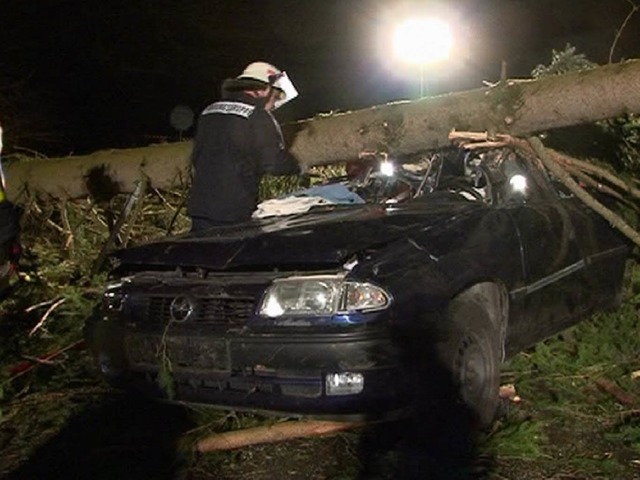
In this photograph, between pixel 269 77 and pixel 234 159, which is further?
pixel 269 77

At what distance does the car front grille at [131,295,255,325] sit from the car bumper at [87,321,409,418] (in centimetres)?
9

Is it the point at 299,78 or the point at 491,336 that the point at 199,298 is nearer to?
the point at 491,336

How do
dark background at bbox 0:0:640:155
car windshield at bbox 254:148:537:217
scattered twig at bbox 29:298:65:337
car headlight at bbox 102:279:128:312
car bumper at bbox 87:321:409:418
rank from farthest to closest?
dark background at bbox 0:0:640:155 → scattered twig at bbox 29:298:65:337 → car windshield at bbox 254:148:537:217 → car headlight at bbox 102:279:128:312 → car bumper at bbox 87:321:409:418

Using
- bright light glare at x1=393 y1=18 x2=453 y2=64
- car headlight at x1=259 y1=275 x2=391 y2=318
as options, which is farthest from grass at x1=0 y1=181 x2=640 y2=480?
bright light glare at x1=393 y1=18 x2=453 y2=64

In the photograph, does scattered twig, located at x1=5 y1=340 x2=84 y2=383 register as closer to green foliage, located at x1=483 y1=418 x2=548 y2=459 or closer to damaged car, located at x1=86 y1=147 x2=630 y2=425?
damaged car, located at x1=86 y1=147 x2=630 y2=425

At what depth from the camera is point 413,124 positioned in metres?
6.20

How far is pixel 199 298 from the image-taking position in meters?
3.81

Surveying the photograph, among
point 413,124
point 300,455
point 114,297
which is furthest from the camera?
point 413,124

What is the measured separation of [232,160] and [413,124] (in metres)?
1.58

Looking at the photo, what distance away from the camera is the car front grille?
370 cm

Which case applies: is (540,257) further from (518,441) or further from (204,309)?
(204,309)

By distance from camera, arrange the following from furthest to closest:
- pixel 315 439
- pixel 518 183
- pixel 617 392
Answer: pixel 518 183 → pixel 617 392 → pixel 315 439

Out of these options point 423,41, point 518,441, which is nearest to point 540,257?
point 518,441

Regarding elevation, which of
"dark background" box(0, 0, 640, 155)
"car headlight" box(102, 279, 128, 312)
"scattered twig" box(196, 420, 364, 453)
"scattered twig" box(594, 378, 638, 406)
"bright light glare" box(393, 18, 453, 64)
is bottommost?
"scattered twig" box(196, 420, 364, 453)
